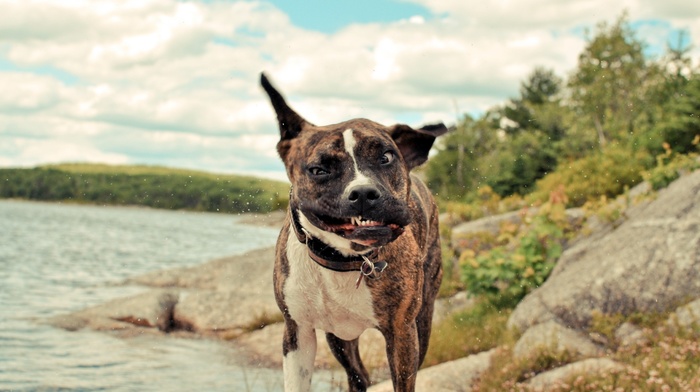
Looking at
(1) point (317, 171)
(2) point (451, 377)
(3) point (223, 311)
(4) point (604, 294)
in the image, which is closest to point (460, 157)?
(3) point (223, 311)

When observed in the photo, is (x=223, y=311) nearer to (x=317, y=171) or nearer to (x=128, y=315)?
(x=128, y=315)

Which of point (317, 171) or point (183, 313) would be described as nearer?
point (317, 171)

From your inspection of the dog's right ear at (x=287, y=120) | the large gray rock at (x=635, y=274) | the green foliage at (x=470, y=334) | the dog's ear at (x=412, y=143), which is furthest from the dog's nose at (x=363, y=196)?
the green foliage at (x=470, y=334)

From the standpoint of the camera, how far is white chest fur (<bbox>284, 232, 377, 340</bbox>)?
15.0 ft

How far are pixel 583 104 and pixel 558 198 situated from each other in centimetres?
3570

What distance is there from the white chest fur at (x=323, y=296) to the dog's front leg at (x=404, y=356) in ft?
0.60

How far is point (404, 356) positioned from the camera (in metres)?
4.63

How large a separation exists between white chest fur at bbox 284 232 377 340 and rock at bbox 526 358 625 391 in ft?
12.5

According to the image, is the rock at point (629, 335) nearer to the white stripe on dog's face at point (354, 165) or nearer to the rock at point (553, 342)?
the rock at point (553, 342)

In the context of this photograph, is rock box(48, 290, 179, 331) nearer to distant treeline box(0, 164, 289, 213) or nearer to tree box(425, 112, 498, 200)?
tree box(425, 112, 498, 200)

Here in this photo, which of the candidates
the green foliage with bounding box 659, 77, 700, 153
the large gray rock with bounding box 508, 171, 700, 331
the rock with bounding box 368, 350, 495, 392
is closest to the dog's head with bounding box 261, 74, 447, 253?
the rock with bounding box 368, 350, 495, 392

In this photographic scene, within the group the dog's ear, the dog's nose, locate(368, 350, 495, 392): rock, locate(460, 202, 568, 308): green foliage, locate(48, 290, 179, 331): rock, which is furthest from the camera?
locate(48, 290, 179, 331): rock

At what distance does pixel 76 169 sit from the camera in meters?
159

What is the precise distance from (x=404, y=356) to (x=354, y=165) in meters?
1.49
